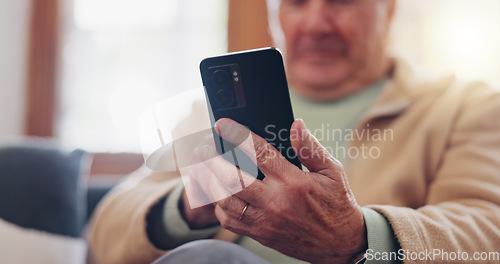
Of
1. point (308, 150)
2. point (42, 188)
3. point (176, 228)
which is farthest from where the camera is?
point (42, 188)

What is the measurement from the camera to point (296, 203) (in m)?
0.34

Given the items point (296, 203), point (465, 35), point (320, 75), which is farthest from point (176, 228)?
point (465, 35)

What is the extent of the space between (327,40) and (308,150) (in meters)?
0.22

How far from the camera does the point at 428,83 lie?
1.93ft

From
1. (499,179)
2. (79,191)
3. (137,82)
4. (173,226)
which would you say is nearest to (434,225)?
(499,179)

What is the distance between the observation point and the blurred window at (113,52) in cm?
102

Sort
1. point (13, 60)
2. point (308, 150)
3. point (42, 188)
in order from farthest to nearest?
point (13, 60) < point (42, 188) < point (308, 150)

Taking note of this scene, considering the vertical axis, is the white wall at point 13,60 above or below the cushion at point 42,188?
above

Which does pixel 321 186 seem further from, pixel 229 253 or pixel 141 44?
pixel 141 44

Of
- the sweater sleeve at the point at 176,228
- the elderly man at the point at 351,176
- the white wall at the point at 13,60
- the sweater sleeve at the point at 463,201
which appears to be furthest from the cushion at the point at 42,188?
the white wall at the point at 13,60

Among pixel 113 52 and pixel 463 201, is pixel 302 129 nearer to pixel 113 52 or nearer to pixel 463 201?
pixel 463 201

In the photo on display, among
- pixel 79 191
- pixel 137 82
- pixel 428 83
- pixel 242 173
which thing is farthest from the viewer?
pixel 137 82

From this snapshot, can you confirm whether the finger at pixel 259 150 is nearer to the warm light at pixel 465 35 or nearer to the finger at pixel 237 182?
the finger at pixel 237 182

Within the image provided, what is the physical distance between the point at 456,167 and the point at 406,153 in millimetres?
55
